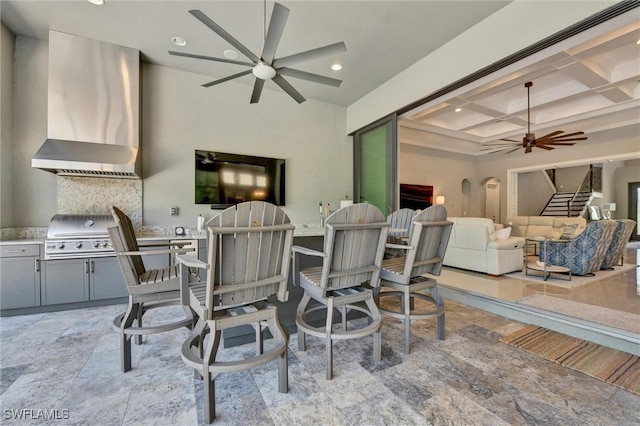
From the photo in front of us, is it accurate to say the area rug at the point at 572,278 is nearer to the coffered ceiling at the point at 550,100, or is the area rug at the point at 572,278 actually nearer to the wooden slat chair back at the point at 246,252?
→ the coffered ceiling at the point at 550,100

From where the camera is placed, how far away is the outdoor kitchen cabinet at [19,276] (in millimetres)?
2900

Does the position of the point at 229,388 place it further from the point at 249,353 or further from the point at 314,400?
the point at 314,400

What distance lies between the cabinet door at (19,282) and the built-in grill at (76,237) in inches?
7.6

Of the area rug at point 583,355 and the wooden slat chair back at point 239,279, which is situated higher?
the wooden slat chair back at point 239,279

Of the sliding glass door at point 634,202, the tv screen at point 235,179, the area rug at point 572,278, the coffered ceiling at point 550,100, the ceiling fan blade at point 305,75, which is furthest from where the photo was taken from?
the sliding glass door at point 634,202

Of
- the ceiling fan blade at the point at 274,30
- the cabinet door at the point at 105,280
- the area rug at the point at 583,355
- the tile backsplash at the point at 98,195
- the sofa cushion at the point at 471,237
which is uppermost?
the ceiling fan blade at the point at 274,30

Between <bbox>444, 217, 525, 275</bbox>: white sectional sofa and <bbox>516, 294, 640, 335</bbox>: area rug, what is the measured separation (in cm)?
116

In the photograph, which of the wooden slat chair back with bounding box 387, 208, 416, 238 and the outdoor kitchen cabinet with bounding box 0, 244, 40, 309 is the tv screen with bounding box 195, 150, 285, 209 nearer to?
the outdoor kitchen cabinet with bounding box 0, 244, 40, 309

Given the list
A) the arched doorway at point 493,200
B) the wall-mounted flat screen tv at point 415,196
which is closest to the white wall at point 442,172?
the wall-mounted flat screen tv at point 415,196

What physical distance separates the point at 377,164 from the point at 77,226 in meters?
4.50

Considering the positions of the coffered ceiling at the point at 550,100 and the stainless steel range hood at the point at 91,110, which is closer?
the stainless steel range hood at the point at 91,110

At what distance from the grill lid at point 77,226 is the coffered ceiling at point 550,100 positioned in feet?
15.5

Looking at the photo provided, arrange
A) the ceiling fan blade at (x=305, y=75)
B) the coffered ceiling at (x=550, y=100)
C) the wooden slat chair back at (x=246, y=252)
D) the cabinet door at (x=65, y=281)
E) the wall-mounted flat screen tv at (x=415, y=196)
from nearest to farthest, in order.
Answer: the wooden slat chair back at (x=246, y=252) < the ceiling fan blade at (x=305, y=75) < the cabinet door at (x=65, y=281) < the coffered ceiling at (x=550, y=100) < the wall-mounted flat screen tv at (x=415, y=196)

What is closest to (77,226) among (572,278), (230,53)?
(230,53)
